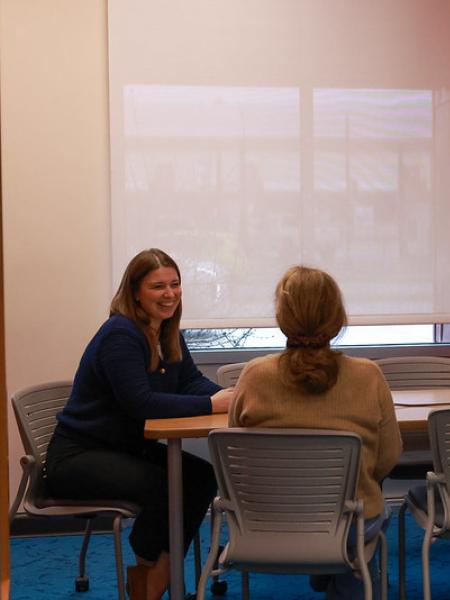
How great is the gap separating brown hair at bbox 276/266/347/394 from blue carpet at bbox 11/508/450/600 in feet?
4.92

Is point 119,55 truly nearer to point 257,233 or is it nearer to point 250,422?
point 257,233

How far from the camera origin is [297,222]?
16.5 ft

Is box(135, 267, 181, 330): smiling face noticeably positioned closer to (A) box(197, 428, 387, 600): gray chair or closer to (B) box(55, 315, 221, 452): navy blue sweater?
(B) box(55, 315, 221, 452): navy blue sweater

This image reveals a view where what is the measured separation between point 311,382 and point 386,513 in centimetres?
60

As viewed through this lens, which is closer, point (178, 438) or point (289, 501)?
point (289, 501)

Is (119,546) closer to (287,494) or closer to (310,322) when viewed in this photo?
(287,494)

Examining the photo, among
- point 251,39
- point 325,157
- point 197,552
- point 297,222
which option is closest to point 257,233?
point 297,222

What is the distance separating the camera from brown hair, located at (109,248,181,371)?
3625 mm

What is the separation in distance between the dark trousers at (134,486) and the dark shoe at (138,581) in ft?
0.16

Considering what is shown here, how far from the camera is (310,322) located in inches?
108

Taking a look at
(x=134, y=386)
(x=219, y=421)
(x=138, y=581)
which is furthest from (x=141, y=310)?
(x=138, y=581)

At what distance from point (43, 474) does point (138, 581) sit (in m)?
0.55

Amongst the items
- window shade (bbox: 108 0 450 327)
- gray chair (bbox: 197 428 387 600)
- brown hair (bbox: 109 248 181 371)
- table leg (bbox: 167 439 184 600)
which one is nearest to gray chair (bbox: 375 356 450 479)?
window shade (bbox: 108 0 450 327)

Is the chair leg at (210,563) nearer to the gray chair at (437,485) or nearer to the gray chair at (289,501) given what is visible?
the gray chair at (289,501)
